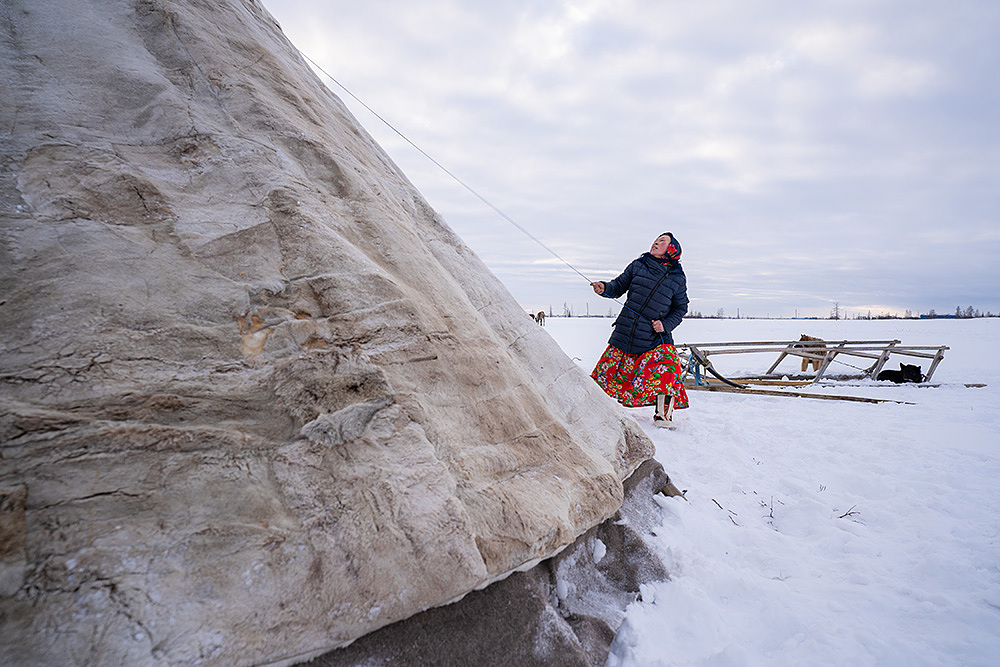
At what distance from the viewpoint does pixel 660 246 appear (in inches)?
171

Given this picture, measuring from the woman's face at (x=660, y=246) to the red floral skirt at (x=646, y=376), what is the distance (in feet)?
3.31

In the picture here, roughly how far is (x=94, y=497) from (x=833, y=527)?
3.61m

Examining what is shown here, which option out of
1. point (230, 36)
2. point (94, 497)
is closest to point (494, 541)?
point (94, 497)

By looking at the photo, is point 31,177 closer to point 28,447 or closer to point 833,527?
point 28,447

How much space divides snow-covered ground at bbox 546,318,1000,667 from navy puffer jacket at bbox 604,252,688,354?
3.25 ft

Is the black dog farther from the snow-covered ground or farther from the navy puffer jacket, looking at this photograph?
the navy puffer jacket

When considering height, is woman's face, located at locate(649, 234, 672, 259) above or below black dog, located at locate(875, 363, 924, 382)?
above

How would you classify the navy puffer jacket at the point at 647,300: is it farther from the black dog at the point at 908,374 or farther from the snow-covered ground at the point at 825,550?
the black dog at the point at 908,374

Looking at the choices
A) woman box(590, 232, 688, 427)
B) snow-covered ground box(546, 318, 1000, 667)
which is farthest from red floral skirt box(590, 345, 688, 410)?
snow-covered ground box(546, 318, 1000, 667)

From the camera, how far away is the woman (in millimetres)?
Result: 4422

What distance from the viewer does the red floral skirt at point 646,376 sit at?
4.65m

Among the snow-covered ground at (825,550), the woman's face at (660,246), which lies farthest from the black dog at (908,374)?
the woman's face at (660,246)

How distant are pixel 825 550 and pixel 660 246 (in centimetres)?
285

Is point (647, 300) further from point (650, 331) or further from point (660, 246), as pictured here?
point (660, 246)
